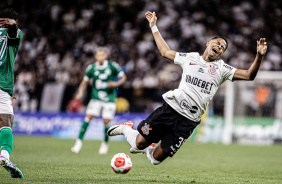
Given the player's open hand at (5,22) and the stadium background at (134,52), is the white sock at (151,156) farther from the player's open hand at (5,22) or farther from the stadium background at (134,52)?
the stadium background at (134,52)

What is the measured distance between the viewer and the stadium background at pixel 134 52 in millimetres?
18750

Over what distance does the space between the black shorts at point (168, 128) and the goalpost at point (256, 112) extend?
481 inches

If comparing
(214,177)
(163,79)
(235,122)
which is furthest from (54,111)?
(214,177)

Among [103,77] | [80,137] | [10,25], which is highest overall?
[10,25]

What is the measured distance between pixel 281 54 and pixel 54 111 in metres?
10.4

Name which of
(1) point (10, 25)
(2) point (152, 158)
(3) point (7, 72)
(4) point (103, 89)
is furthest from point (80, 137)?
(1) point (10, 25)

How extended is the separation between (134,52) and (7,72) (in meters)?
15.2

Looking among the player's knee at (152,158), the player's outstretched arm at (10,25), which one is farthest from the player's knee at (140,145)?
the player's outstretched arm at (10,25)

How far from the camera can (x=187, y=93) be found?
6473 millimetres

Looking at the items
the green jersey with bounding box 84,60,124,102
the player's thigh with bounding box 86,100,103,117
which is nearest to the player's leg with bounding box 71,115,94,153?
the player's thigh with bounding box 86,100,103,117

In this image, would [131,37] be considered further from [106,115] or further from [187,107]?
[187,107]

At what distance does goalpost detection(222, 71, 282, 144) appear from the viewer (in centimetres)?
1850

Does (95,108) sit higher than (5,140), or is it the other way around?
(5,140)

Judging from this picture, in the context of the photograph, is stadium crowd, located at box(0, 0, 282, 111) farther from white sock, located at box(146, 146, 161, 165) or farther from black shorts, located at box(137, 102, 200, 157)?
black shorts, located at box(137, 102, 200, 157)
